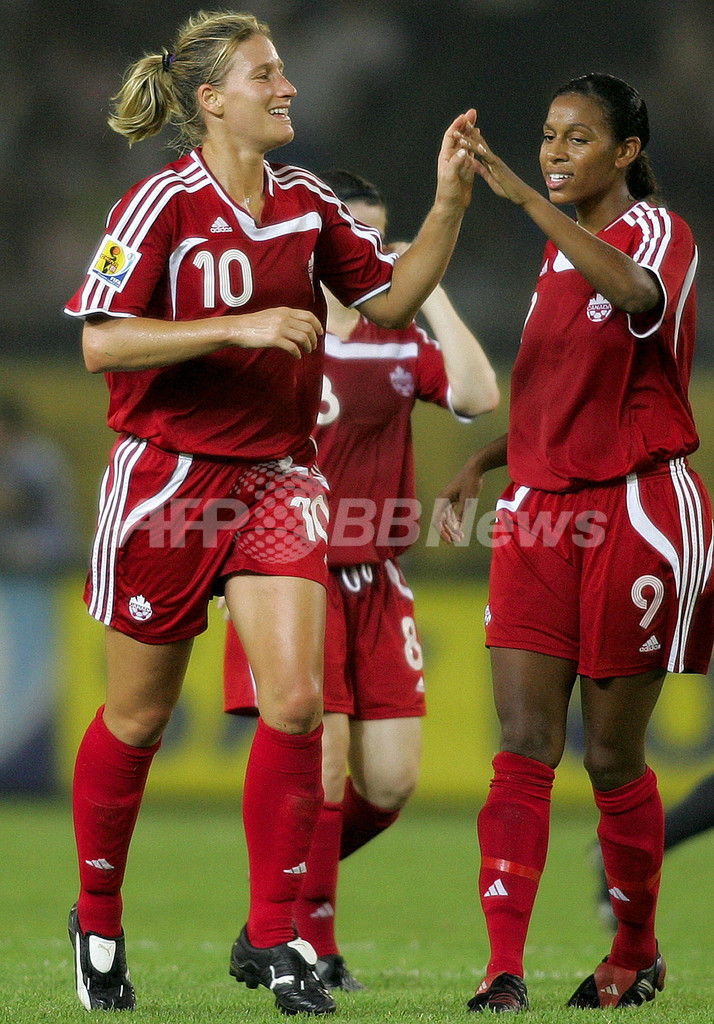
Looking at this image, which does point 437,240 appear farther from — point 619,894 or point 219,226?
point 619,894

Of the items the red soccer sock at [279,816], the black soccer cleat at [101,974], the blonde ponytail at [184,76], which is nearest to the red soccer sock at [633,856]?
the red soccer sock at [279,816]

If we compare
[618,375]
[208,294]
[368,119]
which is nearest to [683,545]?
[618,375]

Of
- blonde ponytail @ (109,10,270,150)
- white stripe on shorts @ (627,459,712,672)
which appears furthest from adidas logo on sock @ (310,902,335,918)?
blonde ponytail @ (109,10,270,150)

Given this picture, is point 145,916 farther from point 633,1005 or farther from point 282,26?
point 282,26

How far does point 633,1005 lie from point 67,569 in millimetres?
→ 4995

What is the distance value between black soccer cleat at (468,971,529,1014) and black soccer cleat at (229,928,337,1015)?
335 millimetres

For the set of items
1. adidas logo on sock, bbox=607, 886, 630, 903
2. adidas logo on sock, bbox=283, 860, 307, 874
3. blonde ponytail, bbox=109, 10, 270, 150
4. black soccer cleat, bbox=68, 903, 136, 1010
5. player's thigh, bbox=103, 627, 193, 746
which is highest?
blonde ponytail, bbox=109, 10, 270, 150

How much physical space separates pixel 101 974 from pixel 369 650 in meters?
1.36

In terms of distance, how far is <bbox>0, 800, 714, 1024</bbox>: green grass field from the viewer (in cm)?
333

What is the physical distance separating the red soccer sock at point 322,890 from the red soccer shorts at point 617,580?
998mm

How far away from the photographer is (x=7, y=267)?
34.4 ft

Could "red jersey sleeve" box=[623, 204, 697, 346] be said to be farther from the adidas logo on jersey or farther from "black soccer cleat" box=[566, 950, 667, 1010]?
"black soccer cleat" box=[566, 950, 667, 1010]

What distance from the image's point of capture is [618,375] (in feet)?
11.1

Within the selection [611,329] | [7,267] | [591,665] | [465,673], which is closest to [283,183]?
[611,329]
